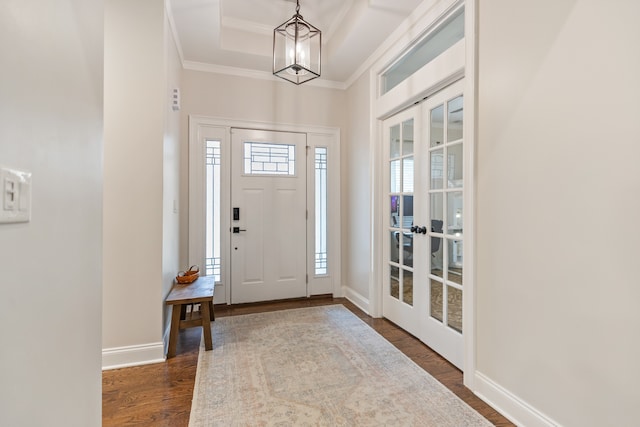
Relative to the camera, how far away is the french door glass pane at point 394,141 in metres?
2.94

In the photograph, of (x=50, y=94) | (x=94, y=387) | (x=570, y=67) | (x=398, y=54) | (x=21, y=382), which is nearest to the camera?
(x=21, y=382)

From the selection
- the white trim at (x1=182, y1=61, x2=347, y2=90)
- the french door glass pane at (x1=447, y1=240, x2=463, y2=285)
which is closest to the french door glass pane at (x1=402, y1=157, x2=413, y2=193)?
the french door glass pane at (x1=447, y1=240, x2=463, y2=285)

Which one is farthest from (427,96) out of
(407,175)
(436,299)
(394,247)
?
(436,299)

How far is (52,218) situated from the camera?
814 mm

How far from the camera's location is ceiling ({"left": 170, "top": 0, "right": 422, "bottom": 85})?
256cm

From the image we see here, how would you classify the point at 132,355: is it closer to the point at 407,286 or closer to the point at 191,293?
the point at 191,293

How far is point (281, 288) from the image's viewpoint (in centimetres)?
373

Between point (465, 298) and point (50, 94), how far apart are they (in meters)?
2.15

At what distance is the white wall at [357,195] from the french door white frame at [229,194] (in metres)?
0.11

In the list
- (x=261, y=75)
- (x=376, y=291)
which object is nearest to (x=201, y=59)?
(x=261, y=75)

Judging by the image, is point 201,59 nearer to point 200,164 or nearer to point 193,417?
point 200,164

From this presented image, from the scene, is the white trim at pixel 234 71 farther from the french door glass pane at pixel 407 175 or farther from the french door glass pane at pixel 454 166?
the french door glass pane at pixel 454 166

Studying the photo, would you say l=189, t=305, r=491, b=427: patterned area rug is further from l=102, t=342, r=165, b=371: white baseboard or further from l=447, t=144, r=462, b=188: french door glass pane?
l=447, t=144, r=462, b=188: french door glass pane

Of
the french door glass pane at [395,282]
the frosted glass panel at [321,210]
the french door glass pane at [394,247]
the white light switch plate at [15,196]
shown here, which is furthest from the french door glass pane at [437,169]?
the white light switch plate at [15,196]
